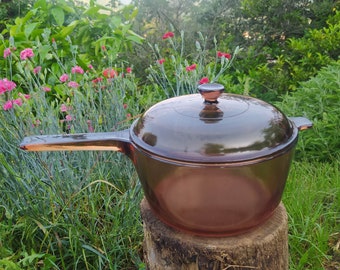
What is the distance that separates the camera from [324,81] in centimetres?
258

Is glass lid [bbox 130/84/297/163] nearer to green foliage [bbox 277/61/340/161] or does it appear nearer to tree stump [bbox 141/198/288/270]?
tree stump [bbox 141/198/288/270]

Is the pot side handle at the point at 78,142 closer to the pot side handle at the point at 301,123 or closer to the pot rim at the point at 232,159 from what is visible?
the pot rim at the point at 232,159

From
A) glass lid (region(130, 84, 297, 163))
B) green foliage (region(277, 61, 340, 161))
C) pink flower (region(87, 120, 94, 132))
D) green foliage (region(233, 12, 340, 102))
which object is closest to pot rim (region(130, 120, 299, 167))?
glass lid (region(130, 84, 297, 163))

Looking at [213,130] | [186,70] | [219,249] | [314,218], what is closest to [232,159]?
[213,130]

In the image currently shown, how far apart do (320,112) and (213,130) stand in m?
1.78

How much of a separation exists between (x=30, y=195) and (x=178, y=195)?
0.83m

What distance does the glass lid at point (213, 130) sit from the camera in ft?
2.98

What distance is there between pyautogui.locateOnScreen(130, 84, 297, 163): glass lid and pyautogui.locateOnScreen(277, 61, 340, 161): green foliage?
1443 mm

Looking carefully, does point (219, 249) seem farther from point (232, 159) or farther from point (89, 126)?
point (89, 126)

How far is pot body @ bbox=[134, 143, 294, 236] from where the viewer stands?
35.8 inches

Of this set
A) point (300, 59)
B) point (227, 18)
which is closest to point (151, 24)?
point (227, 18)

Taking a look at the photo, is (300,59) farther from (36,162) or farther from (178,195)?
(178,195)

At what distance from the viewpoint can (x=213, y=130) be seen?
932mm

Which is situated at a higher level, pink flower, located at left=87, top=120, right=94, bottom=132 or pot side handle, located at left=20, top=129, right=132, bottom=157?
pot side handle, located at left=20, top=129, right=132, bottom=157
